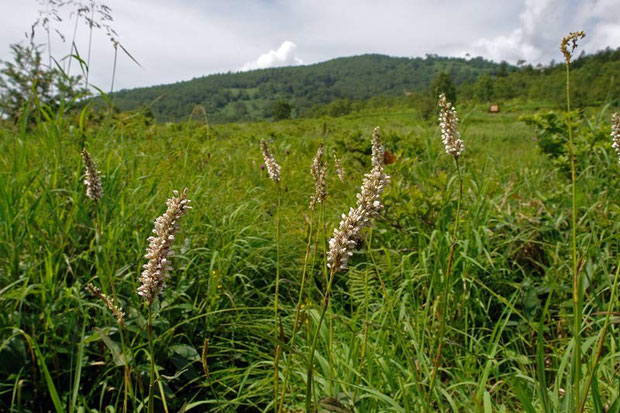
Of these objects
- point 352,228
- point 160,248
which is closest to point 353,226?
point 352,228

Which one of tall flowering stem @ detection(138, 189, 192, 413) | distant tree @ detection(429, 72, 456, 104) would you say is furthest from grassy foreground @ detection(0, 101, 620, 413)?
distant tree @ detection(429, 72, 456, 104)

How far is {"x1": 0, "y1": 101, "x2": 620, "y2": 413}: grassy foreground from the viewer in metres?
1.53

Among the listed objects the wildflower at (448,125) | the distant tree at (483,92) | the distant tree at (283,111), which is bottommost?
the wildflower at (448,125)

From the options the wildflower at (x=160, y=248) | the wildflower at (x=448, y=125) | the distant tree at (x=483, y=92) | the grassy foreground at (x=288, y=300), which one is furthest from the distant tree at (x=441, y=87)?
the wildflower at (x=160, y=248)

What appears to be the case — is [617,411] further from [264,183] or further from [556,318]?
[264,183]

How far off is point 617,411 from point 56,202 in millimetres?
2687

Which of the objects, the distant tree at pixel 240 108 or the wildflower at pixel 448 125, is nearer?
the wildflower at pixel 448 125

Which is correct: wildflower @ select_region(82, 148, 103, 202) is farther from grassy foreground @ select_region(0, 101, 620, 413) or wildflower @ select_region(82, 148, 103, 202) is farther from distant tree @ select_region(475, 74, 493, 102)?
distant tree @ select_region(475, 74, 493, 102)

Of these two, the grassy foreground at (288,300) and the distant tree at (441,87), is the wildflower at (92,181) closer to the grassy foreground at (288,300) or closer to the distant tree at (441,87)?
the grassy foreground at (288,300)

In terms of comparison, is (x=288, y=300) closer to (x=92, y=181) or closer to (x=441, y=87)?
(x=92, y=181)

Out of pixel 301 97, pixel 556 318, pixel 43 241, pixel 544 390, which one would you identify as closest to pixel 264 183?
pixel 43 241

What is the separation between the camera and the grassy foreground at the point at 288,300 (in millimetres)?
1530

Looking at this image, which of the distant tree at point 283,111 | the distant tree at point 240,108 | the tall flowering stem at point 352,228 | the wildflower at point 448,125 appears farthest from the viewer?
the distant tree at point 240,108

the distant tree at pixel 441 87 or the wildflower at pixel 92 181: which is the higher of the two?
the distant tree at pixel 441 87
